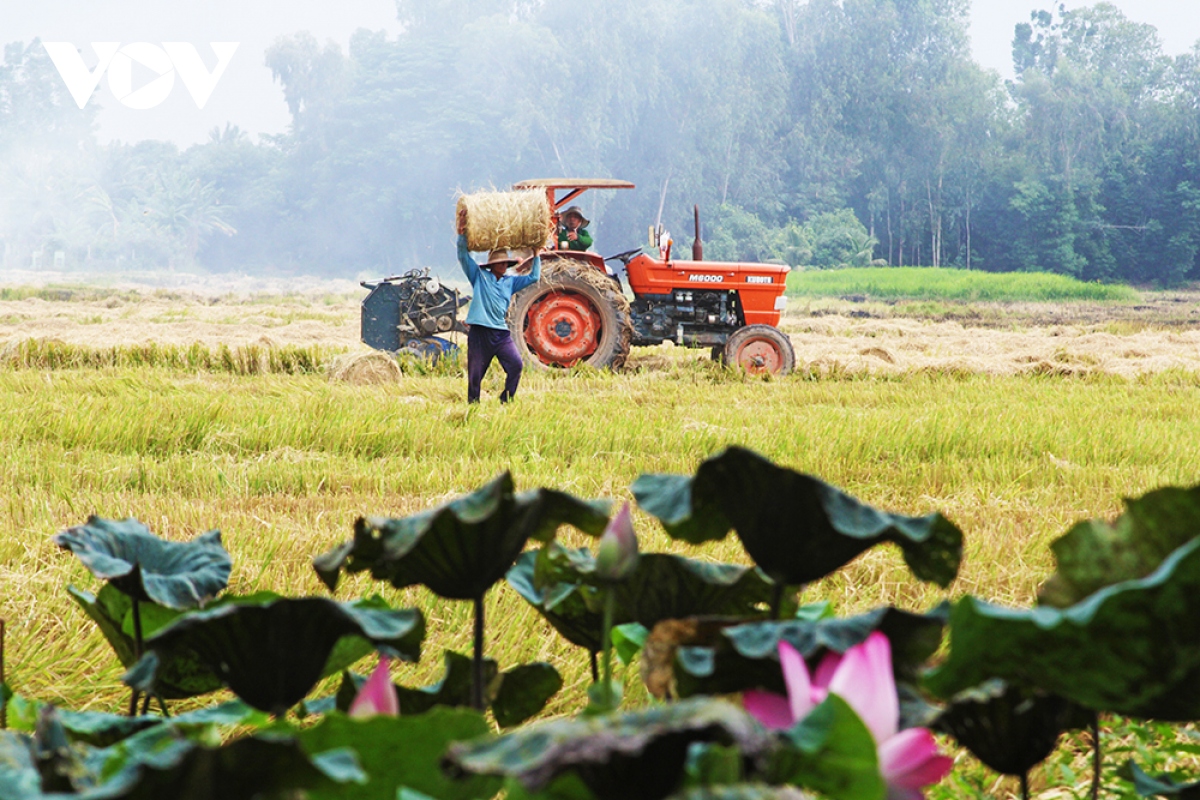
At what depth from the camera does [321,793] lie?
336mm

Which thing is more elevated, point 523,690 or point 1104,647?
point 1104,647

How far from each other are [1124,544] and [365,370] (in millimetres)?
6581

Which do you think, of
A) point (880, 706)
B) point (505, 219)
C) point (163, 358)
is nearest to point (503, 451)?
point (505, 219)

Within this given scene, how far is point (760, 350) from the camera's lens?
26.0 ft

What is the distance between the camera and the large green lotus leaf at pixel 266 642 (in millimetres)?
454

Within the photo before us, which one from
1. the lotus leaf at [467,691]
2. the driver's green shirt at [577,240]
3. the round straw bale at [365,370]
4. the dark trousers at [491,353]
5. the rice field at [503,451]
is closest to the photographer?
the lotus leaf at [467,691]

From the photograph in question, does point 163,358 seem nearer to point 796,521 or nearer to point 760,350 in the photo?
point 760,350

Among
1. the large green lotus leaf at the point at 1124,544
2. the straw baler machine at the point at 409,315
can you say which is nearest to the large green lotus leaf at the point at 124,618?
the large green lotus leaf at the point at 1124,544

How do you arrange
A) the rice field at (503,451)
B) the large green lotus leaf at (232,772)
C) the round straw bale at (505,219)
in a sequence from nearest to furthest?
the large green lotus leaf at (232,772), the rice field at (503,451), the round straw bale at (505,219)

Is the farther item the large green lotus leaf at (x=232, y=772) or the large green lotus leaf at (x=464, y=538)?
the large green lotus leaf at (x=464, y=538)

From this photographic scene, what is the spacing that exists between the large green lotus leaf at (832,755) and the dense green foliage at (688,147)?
1623 inches

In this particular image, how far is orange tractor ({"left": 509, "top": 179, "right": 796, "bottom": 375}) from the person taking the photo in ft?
25.8

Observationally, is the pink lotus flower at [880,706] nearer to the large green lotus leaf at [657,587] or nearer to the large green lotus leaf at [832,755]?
the large green lotus leaf at [832,755]

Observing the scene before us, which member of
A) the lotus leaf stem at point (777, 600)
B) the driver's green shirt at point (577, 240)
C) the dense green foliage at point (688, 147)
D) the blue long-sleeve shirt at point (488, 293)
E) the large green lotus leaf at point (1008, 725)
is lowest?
the large green lotus leaf at point (1008, 725)
